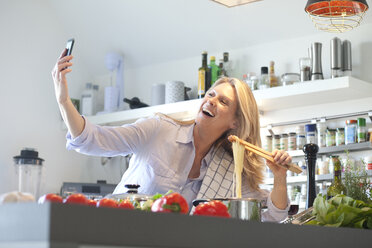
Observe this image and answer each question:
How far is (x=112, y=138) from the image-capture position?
8.27 feet

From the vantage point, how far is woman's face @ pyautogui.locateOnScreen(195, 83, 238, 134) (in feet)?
8.86

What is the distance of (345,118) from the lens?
14.1ft

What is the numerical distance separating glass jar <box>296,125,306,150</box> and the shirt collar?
1.83 metres

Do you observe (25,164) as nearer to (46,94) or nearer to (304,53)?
(46,94)

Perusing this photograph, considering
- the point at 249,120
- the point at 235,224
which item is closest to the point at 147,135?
the point at 249,120

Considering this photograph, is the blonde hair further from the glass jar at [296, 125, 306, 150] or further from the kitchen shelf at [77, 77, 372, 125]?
the glass jar at [296, 125, 306, 150]

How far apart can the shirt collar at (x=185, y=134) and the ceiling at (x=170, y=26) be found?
1959 mm

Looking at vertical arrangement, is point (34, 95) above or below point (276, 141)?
above

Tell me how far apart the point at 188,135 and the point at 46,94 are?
290cm

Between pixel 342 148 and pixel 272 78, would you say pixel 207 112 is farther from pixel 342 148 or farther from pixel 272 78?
pixel 272 78

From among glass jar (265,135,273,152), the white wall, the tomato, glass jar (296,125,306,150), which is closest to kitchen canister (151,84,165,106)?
the white wall

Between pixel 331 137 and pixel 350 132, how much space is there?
15cm

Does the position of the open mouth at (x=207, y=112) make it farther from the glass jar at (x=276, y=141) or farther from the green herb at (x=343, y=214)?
the glass jar at (x=276, y=141)

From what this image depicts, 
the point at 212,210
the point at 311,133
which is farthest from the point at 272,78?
the point at 212,210
